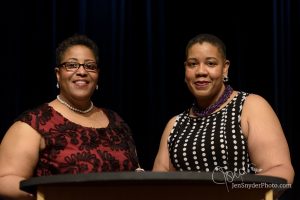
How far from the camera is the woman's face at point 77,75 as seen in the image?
7.22 ft

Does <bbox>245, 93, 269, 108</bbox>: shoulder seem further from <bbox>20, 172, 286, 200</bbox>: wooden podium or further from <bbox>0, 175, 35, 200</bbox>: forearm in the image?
<bbox>0, 175, 35, 200</bbox>: forearm

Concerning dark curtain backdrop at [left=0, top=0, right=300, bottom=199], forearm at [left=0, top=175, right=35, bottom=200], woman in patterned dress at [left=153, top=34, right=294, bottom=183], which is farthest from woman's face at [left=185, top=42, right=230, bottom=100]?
dark curtain backdrop at [left=0, top=0, right=300, bottom=199]

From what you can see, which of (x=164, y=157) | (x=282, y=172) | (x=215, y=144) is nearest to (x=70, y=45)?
(x=164, y=157)

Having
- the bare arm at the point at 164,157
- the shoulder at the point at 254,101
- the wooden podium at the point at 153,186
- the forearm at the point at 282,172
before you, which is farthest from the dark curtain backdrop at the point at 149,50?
the wooden podium at the point at 153,186

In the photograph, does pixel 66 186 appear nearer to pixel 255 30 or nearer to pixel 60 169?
pixel 60 169

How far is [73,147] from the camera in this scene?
2.08m

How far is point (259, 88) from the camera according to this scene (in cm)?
309

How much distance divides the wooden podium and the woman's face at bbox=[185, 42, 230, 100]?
35.5 inches

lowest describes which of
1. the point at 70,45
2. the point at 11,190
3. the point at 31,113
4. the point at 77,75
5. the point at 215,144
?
the point at 11,190

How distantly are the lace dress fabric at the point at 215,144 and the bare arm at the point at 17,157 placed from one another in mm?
552

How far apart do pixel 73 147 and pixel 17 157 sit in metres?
0.24

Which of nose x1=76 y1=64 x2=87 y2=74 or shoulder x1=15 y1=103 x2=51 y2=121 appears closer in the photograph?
shoulder x1=15 y1=103 x2=51 y2=121

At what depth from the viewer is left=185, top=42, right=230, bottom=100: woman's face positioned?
84.0 inches

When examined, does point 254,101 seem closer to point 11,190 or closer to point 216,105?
point 216,105
